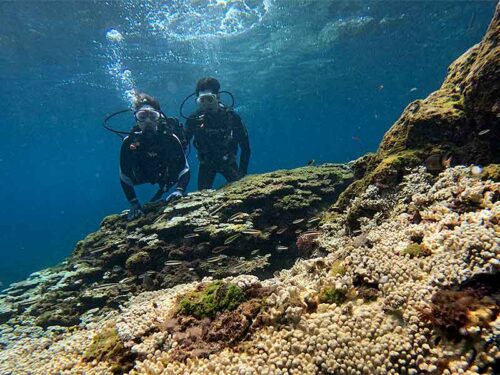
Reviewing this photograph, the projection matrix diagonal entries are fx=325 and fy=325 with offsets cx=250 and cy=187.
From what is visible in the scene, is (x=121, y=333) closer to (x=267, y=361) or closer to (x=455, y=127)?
(x=267, y=361)

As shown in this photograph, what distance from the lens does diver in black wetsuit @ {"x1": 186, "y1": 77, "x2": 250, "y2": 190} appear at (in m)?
13.1

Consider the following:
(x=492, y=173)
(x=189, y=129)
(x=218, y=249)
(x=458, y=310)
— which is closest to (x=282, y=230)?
(x=218, y=249)

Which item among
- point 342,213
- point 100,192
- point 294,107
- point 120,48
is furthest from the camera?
point 100,192

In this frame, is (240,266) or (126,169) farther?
(126,169)

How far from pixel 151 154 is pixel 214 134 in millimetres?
2773

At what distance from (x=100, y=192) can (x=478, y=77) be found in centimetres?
20079

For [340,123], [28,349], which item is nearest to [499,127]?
[28,349]

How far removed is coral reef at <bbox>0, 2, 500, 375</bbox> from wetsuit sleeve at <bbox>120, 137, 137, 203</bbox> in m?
2.51

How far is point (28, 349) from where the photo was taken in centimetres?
557

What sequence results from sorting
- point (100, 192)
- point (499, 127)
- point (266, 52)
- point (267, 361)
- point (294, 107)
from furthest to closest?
point (100, 192)
point (294, 107)
point (266, 52)
point (499, 127)
point (267, 361)

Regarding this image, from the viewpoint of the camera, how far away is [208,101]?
42.1ft

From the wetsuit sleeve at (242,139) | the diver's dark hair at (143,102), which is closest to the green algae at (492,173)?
the wetsuit sleeve at (242,139)

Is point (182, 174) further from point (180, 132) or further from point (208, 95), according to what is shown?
point (208, 95)

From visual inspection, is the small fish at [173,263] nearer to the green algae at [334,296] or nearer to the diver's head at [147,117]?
the green algae at [334,296]
